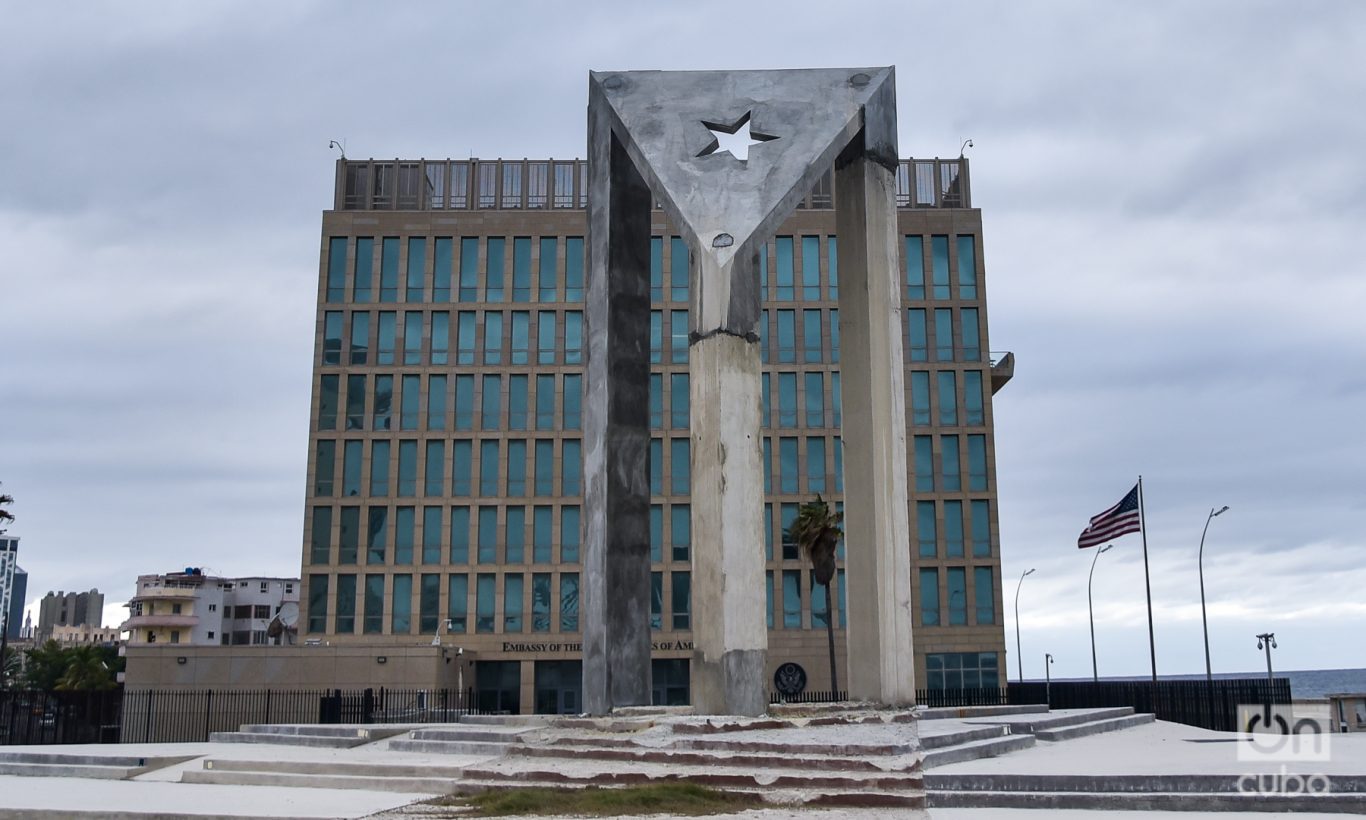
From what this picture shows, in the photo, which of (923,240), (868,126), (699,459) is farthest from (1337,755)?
(923,240)

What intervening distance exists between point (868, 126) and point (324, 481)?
40288mm

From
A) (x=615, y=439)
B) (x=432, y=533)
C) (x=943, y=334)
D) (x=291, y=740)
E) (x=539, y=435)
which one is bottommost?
(x=291, y=740)

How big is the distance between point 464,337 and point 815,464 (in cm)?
1733

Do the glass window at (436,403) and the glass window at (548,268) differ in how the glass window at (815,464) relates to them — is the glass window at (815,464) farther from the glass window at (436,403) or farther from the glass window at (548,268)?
the glass window at (436,403)

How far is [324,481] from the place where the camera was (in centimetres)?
5662

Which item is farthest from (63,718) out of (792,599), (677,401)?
(792,599)

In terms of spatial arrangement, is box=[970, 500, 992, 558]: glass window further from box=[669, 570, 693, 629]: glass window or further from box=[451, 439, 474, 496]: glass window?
box=[451, 439, 474, 496]: glass window

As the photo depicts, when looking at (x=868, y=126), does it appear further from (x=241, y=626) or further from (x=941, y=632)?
(x=241, y=626)

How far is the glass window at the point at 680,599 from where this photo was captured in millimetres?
55344

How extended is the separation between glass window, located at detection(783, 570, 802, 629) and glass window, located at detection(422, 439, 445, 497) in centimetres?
1617

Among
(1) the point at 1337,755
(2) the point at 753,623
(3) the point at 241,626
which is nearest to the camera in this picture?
(1) the point at 1337,755

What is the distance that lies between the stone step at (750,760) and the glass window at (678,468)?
39.1 metres

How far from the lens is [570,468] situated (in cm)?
5644

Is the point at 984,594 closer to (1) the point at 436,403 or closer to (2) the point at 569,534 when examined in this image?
(2) the point at 569,534
